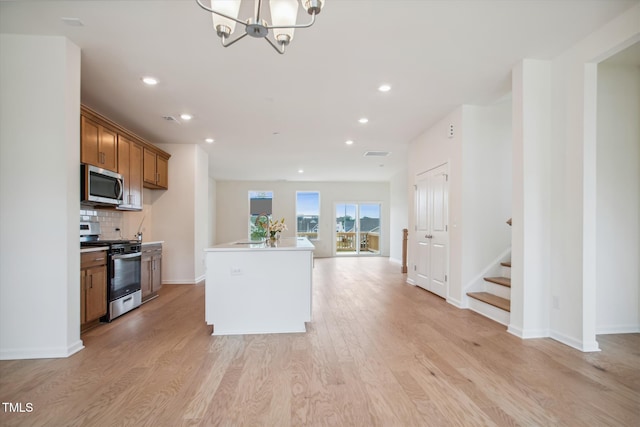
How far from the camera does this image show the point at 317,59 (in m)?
3.12

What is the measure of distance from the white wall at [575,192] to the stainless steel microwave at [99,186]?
15.8 ft

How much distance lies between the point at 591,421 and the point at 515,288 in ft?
5.21

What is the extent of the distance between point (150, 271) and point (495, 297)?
476cm

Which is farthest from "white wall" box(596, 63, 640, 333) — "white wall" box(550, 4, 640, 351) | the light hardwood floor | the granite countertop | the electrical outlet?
the granite countertop

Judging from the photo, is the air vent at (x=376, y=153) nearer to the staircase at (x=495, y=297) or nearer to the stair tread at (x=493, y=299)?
the staircase at (x=495, y=297)

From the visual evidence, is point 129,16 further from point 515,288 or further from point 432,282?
point 432,282

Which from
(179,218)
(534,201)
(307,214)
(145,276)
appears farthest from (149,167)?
(307,214)

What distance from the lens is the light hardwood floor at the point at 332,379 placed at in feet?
6.28

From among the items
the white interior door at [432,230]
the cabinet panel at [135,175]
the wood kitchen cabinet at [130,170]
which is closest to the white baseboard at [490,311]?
the white interior door at [432,230]

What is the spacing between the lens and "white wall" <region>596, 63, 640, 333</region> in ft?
10.8

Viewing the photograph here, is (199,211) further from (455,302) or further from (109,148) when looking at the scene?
(455,302)

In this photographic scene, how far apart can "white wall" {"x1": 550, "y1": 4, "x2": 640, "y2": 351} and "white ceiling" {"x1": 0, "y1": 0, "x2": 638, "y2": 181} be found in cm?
22

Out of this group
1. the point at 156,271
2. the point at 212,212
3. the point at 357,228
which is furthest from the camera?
the point at 357,228

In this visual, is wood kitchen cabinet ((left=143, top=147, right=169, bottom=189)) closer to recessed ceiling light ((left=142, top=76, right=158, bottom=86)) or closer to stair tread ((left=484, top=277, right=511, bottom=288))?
recessed ceiling light ((left=142, top=76, right=158, bottom=86))
